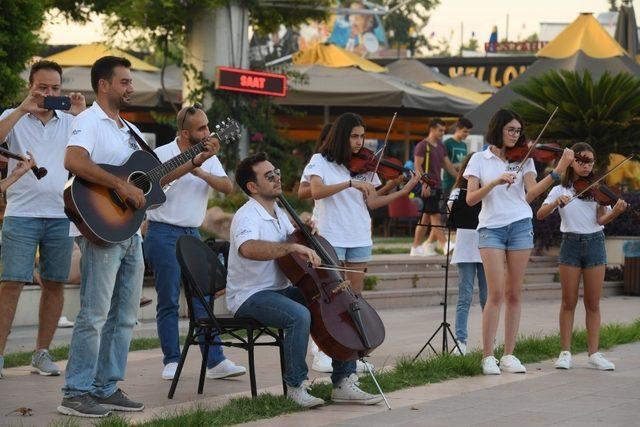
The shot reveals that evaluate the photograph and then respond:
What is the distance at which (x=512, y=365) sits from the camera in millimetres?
9258

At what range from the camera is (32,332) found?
1134 cm

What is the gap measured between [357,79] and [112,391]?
50.7 feet

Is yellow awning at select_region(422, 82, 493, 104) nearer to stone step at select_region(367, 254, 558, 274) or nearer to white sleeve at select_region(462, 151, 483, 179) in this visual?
stone step at select_region(367, 254, 558, 274)

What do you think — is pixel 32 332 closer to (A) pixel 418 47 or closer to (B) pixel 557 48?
(B) pixel 557 48

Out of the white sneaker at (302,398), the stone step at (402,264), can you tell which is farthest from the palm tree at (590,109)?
the white sneaker at (302,398)

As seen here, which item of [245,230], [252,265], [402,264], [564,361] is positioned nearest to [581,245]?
[564,361]

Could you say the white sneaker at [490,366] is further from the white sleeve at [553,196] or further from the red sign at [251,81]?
the red sign at [251,81]

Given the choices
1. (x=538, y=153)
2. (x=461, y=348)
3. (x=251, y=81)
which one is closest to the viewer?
(x=538, y=153)

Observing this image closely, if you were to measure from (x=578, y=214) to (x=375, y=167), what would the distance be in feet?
5.75

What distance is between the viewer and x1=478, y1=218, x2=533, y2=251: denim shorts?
29.9 ft

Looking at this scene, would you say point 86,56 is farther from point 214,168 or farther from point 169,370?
point 169,370

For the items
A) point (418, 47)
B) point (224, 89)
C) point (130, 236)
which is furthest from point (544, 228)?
point (418, 47)

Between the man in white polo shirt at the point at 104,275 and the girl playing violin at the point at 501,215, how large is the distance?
9.44 ft

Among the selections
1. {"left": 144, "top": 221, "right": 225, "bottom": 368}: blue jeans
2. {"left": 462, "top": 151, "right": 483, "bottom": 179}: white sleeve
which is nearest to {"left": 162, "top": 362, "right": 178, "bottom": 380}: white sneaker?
{"left": 144, "top": 221, "right": 225, "bottom": 368}: blue jeans
